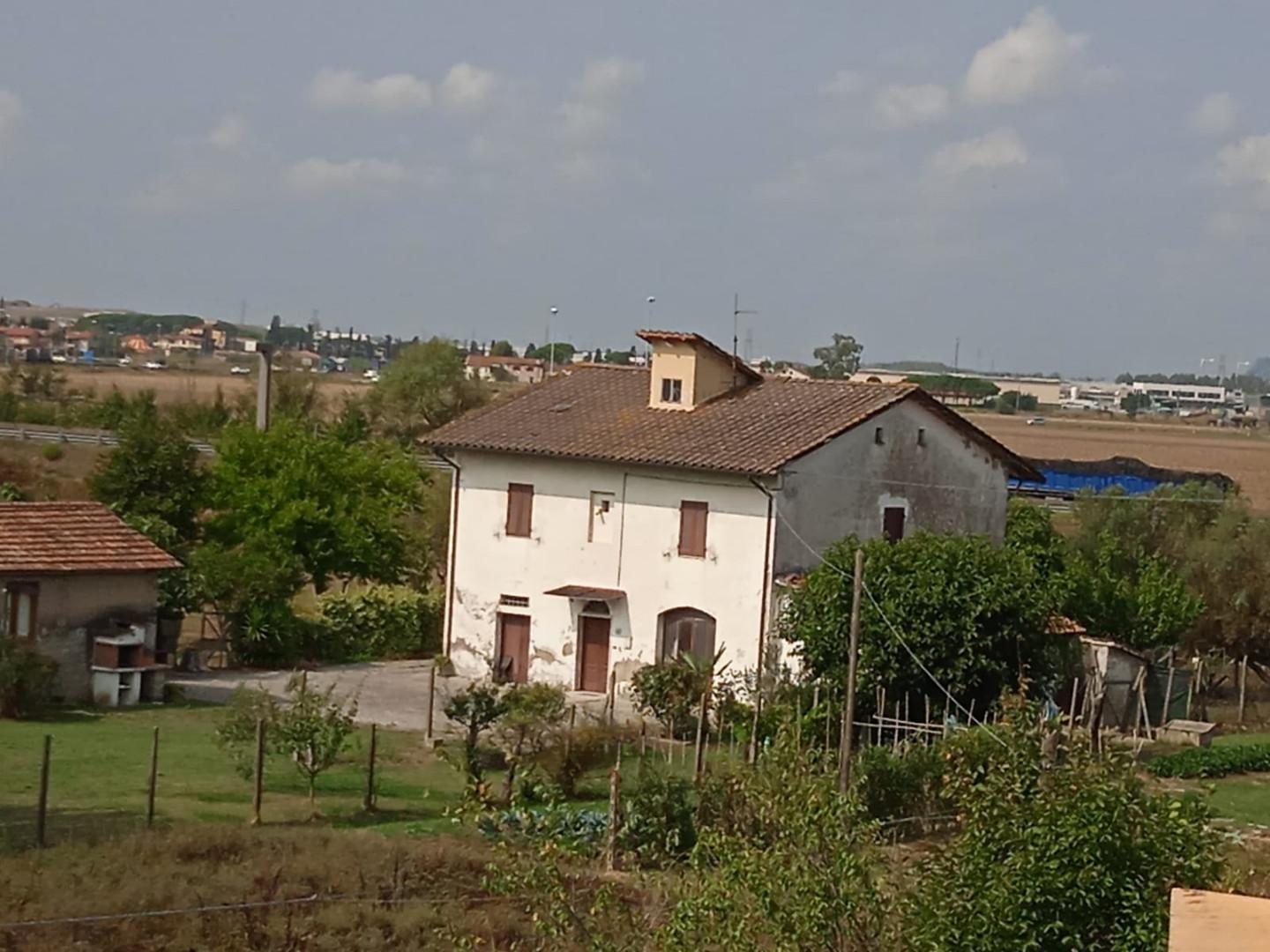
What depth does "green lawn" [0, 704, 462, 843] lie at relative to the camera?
20922mm

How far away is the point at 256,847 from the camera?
18062mm

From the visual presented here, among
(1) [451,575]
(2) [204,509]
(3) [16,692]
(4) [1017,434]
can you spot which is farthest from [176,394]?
(3) [16,692]

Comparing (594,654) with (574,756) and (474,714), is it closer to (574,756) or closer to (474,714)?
(474,714)

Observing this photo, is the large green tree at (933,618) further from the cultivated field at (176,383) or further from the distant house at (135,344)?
the distant house at (135,344)

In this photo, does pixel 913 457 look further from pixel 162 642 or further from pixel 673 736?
pixel 162 642

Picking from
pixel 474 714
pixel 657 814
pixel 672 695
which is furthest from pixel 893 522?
pixel 657 814

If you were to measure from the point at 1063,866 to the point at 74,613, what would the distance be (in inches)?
893

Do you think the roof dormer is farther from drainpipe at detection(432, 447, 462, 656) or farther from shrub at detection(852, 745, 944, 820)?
shrub at detection(852, 745, 944, 820)

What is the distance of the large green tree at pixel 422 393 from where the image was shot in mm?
71625

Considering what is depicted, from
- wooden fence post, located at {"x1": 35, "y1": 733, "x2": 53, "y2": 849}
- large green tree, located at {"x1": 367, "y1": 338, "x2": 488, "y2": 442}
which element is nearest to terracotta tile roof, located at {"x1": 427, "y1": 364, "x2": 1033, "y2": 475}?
wooden fence post, located at {"x1": 35, "y1": 733, "x2": 53, "y2": 849}

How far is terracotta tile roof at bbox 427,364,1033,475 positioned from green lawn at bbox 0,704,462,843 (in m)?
7.77

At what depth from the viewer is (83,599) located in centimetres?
2961

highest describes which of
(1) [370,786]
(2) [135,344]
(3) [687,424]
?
(2) [135,344]

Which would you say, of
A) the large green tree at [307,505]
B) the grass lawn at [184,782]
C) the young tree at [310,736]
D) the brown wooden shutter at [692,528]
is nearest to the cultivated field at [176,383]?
the large green tree at [307,505]
